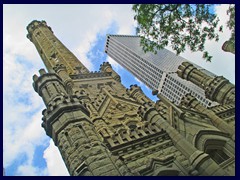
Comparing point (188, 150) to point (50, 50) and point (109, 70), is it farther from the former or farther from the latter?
point (50, 50)

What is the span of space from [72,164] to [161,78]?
302 ft

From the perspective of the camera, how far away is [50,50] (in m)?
42.6

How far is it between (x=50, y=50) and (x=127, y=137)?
2701 cm

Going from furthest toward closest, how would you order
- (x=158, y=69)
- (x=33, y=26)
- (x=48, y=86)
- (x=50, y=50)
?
1. (x=158, y=69)
2. (x=33, y=26)
3. (x=50, y=50)
4. (x=48, y=86)

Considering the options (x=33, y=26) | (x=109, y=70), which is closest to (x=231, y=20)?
(x=109, y=70)

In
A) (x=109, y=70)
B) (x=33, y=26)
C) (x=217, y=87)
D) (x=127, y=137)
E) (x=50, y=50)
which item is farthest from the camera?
(x=33, y=26)

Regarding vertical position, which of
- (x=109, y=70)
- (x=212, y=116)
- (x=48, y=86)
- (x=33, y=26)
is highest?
(x=33, y=26)

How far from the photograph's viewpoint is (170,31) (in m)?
15.8

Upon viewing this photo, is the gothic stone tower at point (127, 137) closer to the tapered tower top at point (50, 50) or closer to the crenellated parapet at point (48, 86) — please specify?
the crenellated parapet at point (48, 86)

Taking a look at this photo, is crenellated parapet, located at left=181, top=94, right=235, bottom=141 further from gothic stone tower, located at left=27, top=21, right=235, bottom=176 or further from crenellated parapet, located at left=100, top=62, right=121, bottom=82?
crenellated parapet, located at left=100, top=62, right=121, bottom=82

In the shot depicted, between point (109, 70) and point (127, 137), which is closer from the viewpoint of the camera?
point (127, 137)

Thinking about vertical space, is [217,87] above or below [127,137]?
above

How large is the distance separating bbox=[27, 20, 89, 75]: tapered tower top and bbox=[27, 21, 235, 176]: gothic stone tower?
10.5 m
